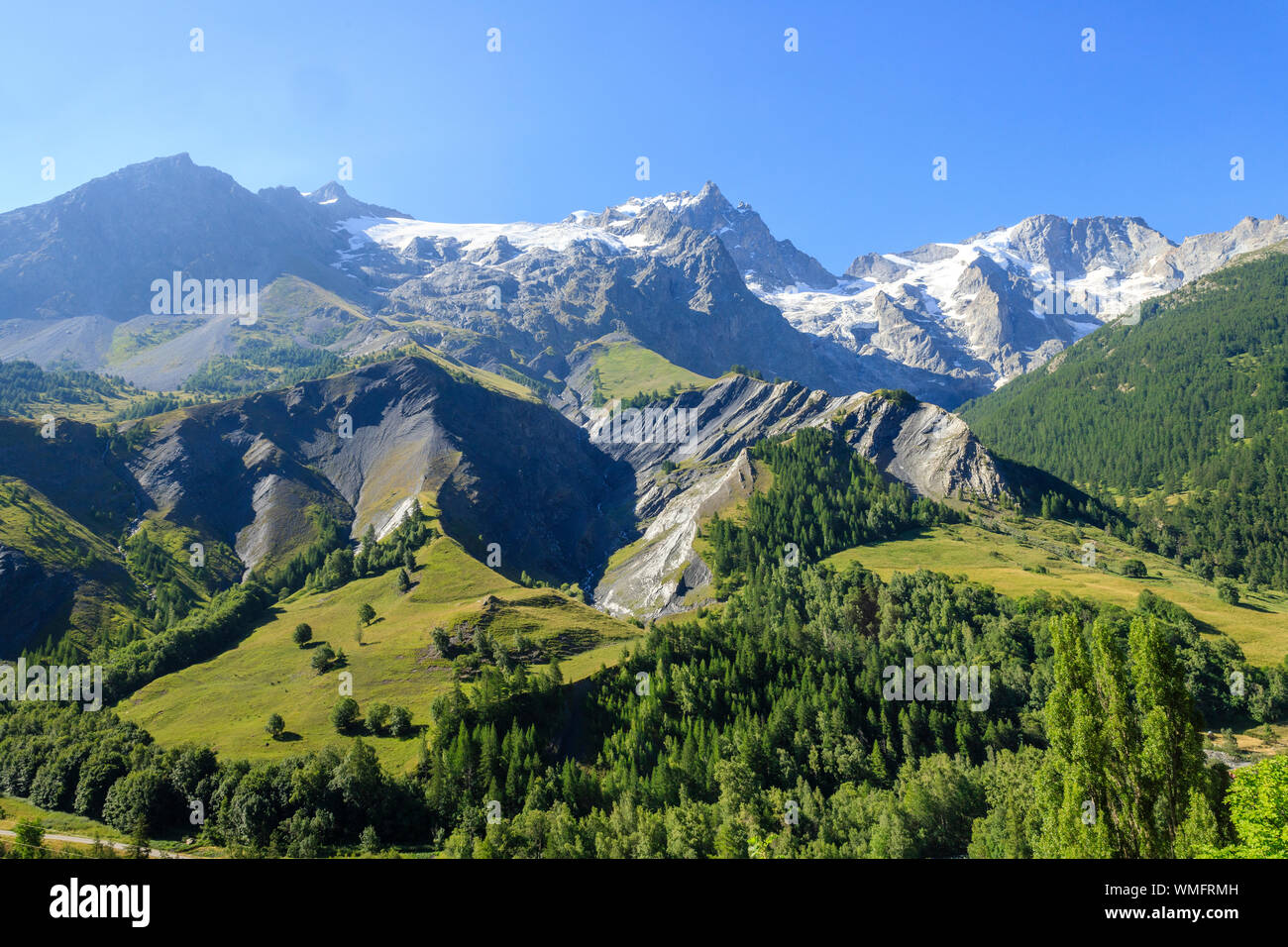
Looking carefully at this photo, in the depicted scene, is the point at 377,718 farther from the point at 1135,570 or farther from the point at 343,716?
the point at 1135,570

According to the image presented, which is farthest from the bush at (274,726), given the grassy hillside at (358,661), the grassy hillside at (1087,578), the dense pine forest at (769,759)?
the grassy hillside at (1087,578)

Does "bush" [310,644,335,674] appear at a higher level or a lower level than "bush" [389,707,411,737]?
higher

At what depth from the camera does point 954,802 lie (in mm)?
81938

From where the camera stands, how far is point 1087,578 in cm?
16350

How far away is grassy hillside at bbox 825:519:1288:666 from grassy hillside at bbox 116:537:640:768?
8991cm

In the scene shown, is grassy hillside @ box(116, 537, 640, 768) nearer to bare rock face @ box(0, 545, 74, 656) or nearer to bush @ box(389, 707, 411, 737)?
bush @ box(389, 707, 411, 737)

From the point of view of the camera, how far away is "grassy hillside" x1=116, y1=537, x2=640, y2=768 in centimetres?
11412

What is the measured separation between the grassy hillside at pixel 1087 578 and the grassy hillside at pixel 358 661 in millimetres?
89911

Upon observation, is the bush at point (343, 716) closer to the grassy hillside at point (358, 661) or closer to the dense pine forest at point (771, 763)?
the grassy hillside at point (358, 661)

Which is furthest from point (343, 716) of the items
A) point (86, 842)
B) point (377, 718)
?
point (86, 842)

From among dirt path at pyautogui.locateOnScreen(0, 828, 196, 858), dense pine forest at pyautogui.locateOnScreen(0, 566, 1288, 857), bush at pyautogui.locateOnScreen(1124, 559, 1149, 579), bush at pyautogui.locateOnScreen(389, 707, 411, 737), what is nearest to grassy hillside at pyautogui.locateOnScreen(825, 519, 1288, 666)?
bush at pyautogui.locateOnScreen(1124, 559, 1149, 579)

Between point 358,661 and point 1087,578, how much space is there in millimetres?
176260

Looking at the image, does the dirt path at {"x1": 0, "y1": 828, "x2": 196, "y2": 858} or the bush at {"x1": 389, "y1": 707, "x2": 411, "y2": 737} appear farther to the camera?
the bush at {"x1": 389, "y1": 707, "x2": 411, "y2": 737}
